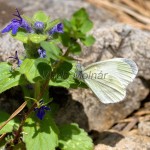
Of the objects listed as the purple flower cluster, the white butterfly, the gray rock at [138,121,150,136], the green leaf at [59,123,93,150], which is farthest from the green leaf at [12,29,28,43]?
the gray rock at [138,121,150,136]

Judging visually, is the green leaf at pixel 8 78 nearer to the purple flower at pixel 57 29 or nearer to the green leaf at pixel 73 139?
the purple flower at pixel 57 29

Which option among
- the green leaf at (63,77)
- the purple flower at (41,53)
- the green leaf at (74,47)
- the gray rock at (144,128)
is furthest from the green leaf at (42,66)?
the gray rock at (144,128)

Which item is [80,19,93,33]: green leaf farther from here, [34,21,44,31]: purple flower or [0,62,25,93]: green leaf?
[0,62,25,93]: green leaf

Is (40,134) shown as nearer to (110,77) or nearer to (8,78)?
(8,78)

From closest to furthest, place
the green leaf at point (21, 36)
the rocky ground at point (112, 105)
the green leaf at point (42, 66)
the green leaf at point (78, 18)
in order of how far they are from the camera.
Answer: the green leaf at point (78, 18) < the green leaf at point (42, 66) < the green leaf at point (21, 36) < the rocky ground at point (112, 105)

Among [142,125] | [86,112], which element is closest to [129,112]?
[142,125]

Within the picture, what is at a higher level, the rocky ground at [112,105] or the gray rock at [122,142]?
the rocky ground at [112,105]

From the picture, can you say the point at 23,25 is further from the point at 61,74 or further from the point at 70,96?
the point at 70,96
